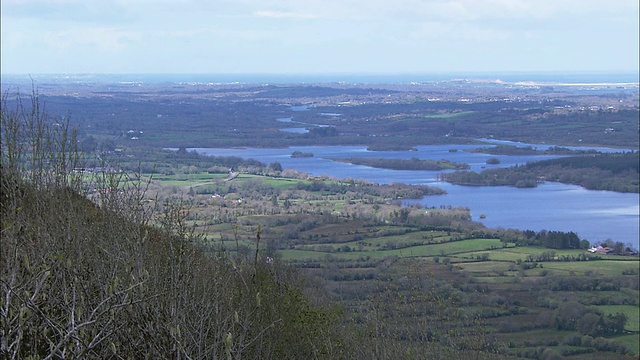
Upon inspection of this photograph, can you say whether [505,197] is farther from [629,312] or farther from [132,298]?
[132,298]

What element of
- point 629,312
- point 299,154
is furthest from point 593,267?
point 299,154

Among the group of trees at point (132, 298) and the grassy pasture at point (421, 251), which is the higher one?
the group of trees at point (132, 298)

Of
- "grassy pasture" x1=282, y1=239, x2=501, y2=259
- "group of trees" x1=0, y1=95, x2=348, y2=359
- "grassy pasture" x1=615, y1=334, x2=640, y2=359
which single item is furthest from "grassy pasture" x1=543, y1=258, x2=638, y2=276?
"group of trees" x1=0, y1=95, x2=348, y2=359

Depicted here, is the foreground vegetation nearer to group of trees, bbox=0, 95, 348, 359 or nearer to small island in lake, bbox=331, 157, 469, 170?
group of trees, bbox=0, 95, 348, 359

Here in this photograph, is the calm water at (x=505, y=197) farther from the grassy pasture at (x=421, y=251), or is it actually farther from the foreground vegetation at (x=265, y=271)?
the grassy pasture at (x=421, y=251)

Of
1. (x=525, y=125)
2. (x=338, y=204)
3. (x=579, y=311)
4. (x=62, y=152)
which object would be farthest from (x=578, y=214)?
(x=62, y=152)

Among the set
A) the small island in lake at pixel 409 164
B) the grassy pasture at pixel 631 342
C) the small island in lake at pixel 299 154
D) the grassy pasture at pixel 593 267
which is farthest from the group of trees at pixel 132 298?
the small island in lake at pixel 299 154

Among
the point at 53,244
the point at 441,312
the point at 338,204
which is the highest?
the point at 53,244

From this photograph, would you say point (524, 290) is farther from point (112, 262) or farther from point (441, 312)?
point (112, 262)
